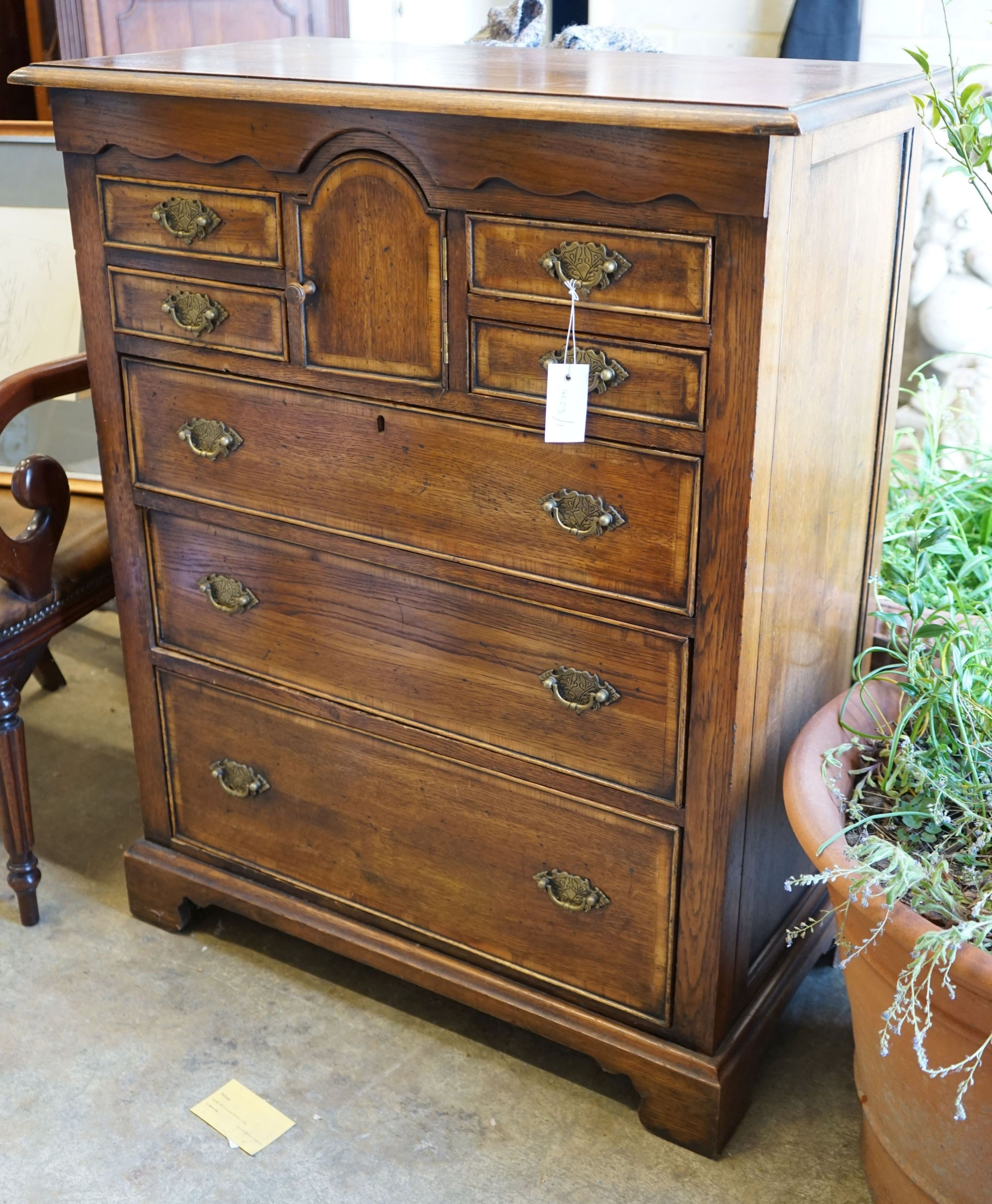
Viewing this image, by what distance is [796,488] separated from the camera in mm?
1380

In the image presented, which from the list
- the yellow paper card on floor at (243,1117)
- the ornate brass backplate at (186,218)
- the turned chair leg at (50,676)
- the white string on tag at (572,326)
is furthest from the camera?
the turned chair leg at (50,676)

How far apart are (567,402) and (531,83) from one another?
35 cm

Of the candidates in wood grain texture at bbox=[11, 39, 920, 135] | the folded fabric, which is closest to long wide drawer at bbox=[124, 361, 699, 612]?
wood grain texture at bbox=[11, 39, 920, 135]

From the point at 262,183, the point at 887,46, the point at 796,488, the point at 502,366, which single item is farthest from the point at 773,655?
the point at 887,46

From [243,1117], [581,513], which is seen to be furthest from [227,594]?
[243,1117]

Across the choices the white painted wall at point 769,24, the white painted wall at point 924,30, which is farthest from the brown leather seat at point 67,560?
the white painted wall at point 924,30

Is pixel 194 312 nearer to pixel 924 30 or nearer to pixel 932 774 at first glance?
pixel 932 774

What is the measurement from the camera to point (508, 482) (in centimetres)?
139

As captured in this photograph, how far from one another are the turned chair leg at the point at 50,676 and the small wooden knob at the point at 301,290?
1.42 meters

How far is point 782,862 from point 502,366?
2.42 ft

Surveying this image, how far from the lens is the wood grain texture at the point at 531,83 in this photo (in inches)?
45.6

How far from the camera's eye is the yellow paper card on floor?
1584 millimetres

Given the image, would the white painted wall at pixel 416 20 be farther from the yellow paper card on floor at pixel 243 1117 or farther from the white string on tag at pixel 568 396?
the yellow paper card on floor at pixel 243 1117

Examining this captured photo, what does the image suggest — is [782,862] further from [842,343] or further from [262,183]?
[262,183]
